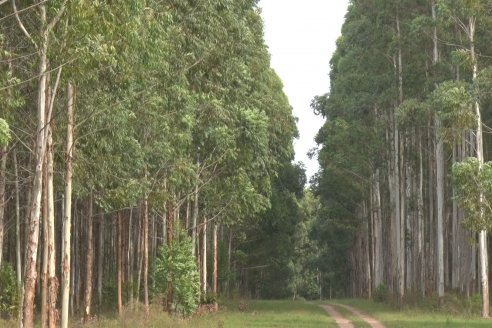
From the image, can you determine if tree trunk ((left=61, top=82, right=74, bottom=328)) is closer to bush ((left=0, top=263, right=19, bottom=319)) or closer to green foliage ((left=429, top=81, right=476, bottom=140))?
bush ((left=0, top=263, right=19, bottom=319))

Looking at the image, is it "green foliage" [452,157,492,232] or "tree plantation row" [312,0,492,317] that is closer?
"green foliage" [452,157,492,232]

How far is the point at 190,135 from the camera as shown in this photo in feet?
87.0

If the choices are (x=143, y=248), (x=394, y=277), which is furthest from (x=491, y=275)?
(x=143, y=248)

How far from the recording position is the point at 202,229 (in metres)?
36.5

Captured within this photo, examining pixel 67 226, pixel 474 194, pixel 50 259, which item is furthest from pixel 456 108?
pixel 50 259

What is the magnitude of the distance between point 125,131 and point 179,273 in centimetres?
781

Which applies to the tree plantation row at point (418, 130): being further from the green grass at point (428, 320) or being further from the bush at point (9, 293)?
the bush at point (9, 293)

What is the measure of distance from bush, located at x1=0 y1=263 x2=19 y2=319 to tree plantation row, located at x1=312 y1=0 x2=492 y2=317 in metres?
14.6

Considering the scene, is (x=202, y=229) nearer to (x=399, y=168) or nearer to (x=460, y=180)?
(x=399, y=168)

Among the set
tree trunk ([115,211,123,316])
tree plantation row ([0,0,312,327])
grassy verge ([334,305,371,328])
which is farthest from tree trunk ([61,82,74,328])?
grassy verge ([334,305,371,328])

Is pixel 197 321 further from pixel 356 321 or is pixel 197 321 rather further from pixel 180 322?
pixel 356 321

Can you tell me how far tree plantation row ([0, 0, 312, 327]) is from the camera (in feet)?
54.3

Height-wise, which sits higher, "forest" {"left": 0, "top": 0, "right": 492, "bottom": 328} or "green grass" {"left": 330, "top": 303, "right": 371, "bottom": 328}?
"forest" {"left": 0, "top": 0, "right": 492, "bottom": 328}

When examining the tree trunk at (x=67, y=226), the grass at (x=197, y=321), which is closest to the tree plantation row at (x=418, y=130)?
the grass at (x=197, y=321)
